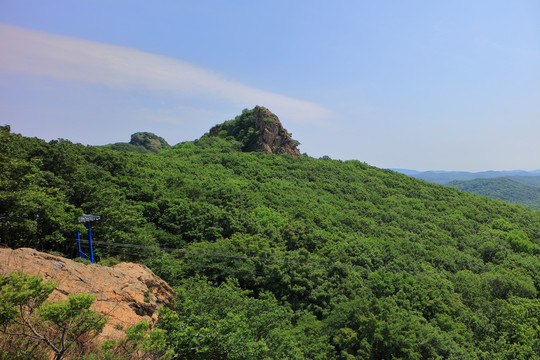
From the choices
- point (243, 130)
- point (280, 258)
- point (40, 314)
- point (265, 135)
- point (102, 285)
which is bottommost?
point (280, 258)

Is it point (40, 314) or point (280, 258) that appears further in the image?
point (280, 258)

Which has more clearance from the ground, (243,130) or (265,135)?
(243,130)

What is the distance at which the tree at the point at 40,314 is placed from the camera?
5918 mm

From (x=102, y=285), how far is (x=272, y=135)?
188 feet

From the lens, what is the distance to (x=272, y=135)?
66188 millimetres

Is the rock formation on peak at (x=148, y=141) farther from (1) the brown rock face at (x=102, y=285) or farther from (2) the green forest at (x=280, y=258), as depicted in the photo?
(1) the brown rock face at (x=102, y=285)

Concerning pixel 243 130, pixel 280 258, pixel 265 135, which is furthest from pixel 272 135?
pixel 280 258

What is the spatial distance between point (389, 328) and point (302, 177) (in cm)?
3982

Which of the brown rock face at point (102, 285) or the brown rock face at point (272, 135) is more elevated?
the brown rock face at point (272, 135)

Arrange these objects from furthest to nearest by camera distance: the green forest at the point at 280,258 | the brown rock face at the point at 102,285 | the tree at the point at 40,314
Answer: the green forest at the point at 280,258 → the brown rock face at the point at 102,285 → the tree at the point at 40,314

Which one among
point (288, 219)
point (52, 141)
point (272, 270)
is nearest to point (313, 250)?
point (288, 219)

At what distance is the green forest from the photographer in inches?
521

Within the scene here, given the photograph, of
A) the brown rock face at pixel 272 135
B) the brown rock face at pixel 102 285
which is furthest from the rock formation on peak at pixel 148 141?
the brown rock face at pixel 102 285

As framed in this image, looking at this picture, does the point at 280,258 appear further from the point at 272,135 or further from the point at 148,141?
the point at 148,141
